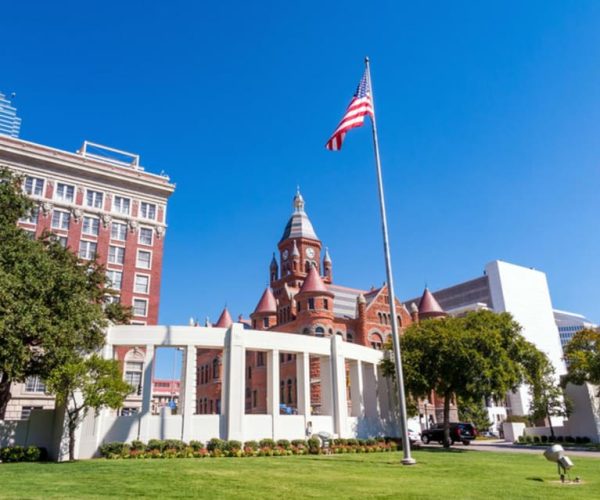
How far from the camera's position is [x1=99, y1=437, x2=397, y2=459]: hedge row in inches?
997

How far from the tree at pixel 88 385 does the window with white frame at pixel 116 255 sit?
101ft

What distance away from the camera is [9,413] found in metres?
43.7

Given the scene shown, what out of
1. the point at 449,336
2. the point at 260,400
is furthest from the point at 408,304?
the point at 449,336

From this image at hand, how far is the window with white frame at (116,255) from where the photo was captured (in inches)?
2128

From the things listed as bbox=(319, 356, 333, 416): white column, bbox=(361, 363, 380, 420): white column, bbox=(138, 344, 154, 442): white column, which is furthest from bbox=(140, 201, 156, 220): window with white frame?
bbox=(361, 363, 380, 420): white column

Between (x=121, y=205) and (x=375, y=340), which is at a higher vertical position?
(x=121, y=205)

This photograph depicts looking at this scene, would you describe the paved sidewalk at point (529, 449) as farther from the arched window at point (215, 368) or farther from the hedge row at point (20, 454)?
the arched window at point (215, 368)

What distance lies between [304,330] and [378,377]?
800 inches

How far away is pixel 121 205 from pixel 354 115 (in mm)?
41368

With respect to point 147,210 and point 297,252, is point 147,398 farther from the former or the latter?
point 297,252

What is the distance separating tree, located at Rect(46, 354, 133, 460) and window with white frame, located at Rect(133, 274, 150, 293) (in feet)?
97.5

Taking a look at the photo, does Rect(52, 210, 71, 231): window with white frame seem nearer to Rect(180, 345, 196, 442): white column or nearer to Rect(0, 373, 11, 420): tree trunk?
Rect(0, 373, 11, 420): tree trunk

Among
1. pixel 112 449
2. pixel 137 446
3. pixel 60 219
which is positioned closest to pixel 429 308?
pixel 60 219

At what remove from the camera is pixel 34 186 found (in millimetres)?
51938
